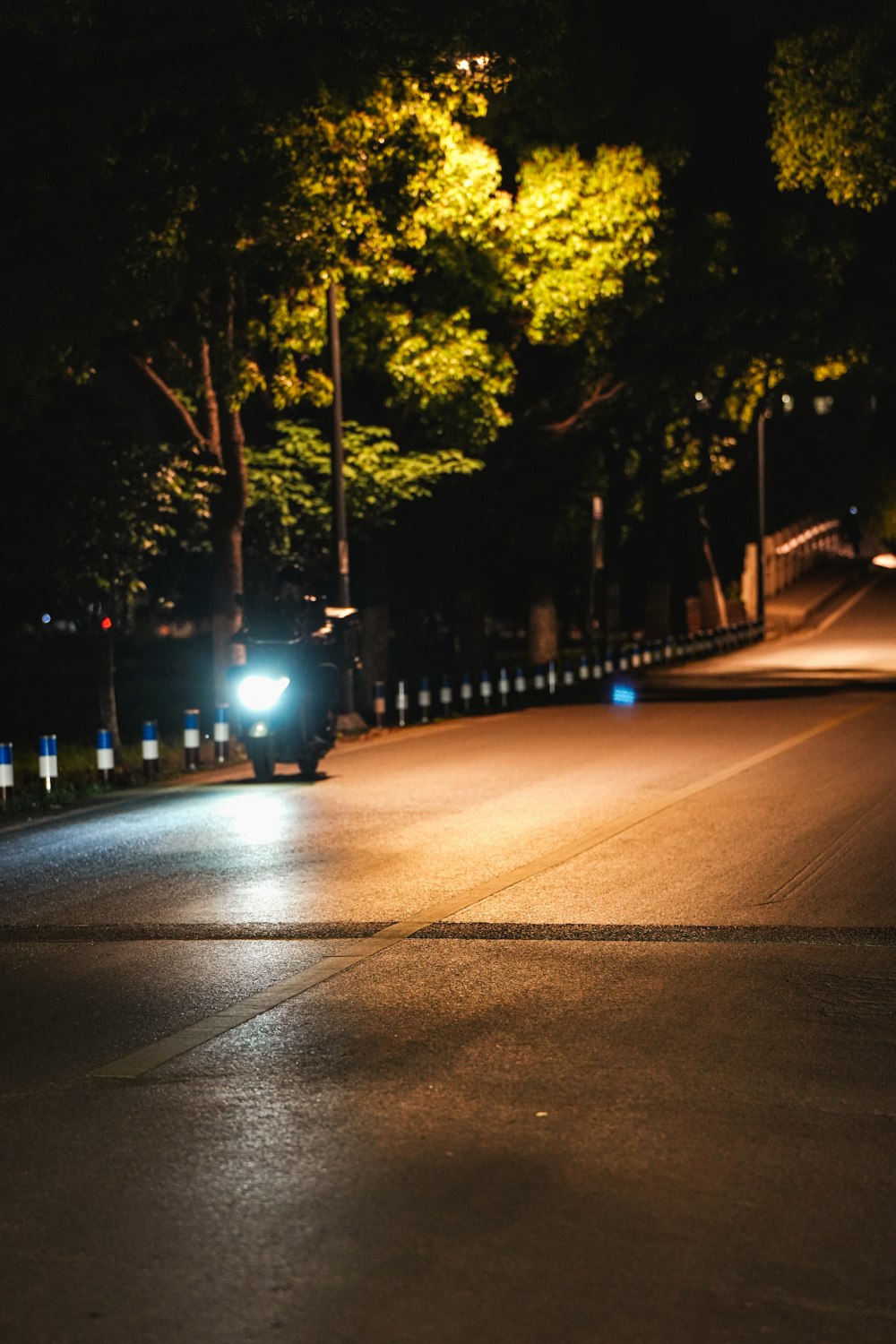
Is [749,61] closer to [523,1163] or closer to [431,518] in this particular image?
[431,518]

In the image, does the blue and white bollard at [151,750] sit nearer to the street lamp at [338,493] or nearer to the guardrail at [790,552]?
the street lamp at [338,493]

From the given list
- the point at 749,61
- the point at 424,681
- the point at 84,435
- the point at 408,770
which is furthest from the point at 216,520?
the point at 749,61

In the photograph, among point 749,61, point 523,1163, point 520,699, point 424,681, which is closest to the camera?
point 523,1163

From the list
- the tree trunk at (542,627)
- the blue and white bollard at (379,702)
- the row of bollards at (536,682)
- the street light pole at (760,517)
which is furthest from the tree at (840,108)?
the street light pole at (760,517)

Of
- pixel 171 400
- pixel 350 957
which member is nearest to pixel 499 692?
pixel 171 400

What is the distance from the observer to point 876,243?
35.4 meters

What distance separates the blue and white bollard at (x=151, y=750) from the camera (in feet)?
61.3

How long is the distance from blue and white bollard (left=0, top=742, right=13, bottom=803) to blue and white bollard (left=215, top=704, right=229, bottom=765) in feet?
13.6

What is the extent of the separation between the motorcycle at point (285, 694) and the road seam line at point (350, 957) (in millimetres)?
4052

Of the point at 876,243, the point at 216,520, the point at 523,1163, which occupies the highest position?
the point at 876,243

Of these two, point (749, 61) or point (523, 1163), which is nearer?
point (523, 1163)

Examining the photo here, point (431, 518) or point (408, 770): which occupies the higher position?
point (431, 518)

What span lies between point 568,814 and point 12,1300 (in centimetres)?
1020

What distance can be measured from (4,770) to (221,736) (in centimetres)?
437
